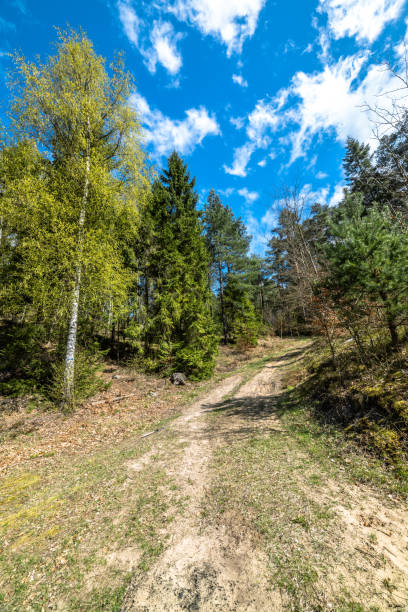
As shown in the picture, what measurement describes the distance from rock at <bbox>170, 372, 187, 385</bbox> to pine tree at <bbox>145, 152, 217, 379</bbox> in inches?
17.9

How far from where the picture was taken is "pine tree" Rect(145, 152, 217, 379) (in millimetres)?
12578

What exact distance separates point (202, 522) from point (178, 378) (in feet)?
29.3

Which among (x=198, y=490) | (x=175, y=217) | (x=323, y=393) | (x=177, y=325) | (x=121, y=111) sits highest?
(x=121, y=111)

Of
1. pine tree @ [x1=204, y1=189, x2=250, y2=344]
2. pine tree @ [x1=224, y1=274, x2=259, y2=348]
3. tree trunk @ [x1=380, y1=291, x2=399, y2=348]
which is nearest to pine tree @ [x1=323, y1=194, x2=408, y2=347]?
tree trunk @ [x1=380, y1=291, x2=399, y2=348]

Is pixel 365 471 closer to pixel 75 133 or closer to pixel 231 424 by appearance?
pixel 231 424

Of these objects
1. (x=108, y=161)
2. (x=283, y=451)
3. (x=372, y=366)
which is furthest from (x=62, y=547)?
(x=108, y=161)

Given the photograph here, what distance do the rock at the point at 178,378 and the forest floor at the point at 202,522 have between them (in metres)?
5.11

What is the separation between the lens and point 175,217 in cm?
1382

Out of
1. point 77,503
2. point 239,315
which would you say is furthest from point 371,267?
point 239,315

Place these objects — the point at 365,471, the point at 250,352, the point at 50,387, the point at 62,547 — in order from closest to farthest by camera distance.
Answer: the point at 62,547 → the point at 365,471 → the point at 50,387 → the point at 250,352

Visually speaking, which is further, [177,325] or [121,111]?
[177,325]

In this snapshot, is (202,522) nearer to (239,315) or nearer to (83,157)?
(83,157)

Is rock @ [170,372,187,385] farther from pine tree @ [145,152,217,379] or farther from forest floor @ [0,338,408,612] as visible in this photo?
forest floor @ [0,338,408,612]

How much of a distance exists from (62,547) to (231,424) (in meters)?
4.95
